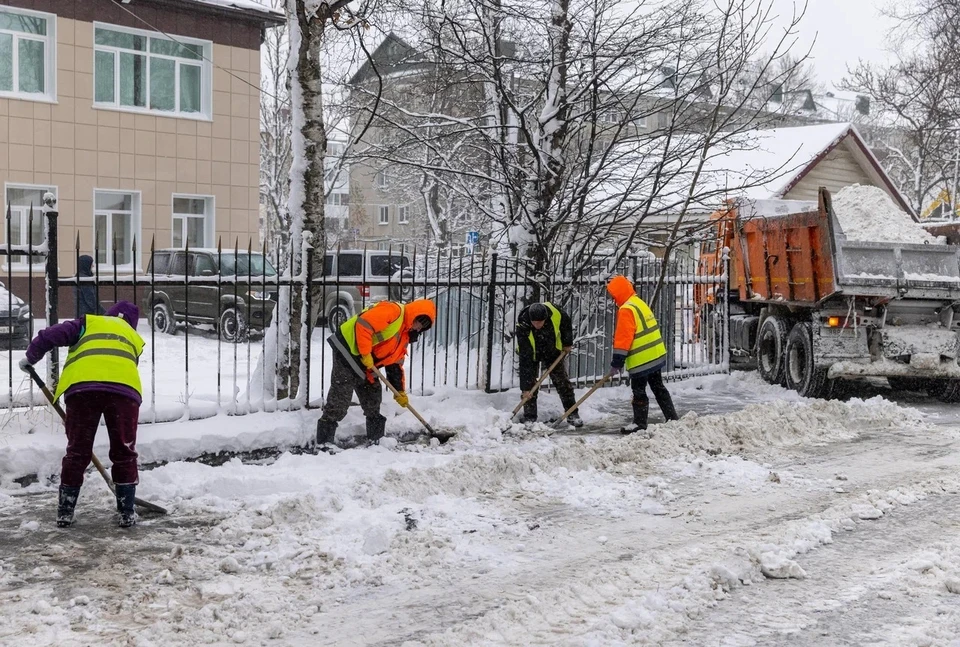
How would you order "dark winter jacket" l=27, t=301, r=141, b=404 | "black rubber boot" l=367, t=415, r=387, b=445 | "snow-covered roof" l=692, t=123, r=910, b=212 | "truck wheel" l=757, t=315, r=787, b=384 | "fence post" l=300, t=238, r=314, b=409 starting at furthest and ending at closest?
"snow-covered roof" l=692, t=123, r=910, b=212 → "truck wheel" l=757, t=315, r=787, b=384 → "fence post" l=300, t=238, r=314, b=409 → "black rubber boot" l=367, t=415, r=387, b=445 → "dark winter jacket" l=27, t=301, r=141, b=404

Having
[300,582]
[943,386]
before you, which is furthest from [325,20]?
[943,386]

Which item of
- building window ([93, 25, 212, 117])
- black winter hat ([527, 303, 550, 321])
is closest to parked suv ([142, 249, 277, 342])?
building window ([93, 25, 212, 117])

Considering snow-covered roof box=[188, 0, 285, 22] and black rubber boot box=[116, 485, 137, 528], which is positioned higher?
snow-covered roof box=[188, 0, 285, 22]

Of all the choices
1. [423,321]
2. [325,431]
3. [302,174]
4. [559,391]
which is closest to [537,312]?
[559,391]

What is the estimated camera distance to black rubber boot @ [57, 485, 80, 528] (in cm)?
598

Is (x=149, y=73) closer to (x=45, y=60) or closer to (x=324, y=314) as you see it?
(x=45, y=60)

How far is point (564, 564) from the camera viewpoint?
17.6 ft

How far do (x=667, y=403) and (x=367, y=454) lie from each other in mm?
3282

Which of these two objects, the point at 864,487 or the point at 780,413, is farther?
the point at 780,413

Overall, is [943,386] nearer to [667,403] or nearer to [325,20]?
[667,403]

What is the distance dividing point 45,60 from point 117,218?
11.0 feet

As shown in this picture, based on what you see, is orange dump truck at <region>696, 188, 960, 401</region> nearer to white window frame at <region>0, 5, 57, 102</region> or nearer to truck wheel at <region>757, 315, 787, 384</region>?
truck wheel at <region>757, 315, 787, 384</region>

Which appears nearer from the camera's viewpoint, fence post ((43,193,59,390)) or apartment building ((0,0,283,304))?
fence post ((43,193,59,390))

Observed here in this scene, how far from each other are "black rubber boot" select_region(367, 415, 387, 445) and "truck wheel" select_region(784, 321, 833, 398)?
5454 mm
